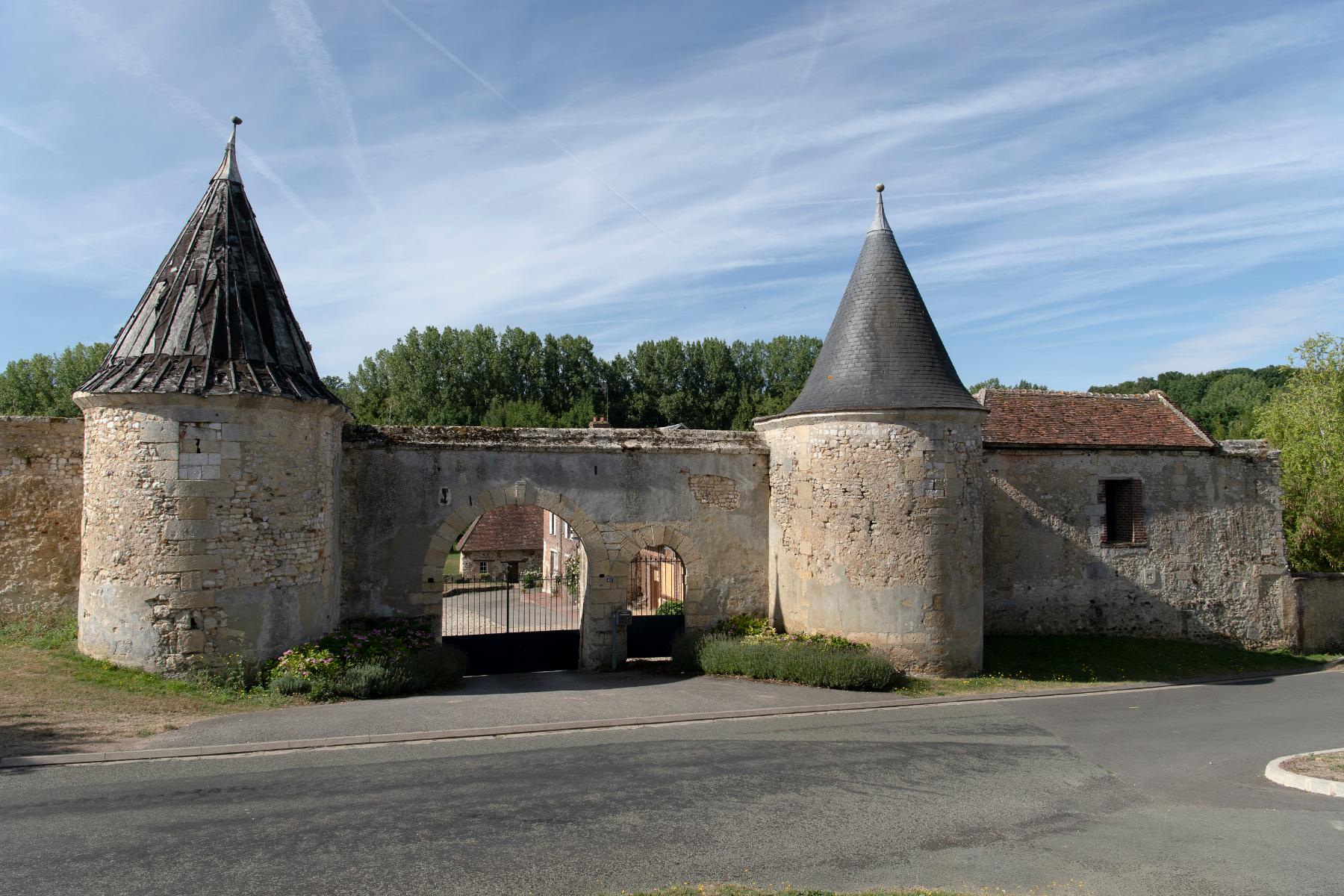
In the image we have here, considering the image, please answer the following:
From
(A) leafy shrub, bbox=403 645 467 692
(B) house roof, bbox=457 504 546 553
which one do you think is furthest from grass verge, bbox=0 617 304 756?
(B) house roof, bbox=457 504 546 553

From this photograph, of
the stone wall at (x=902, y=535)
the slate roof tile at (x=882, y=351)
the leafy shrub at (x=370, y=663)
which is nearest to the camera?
the leafy shrub at (x=370, y=663)

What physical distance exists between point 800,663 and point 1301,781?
19.6ft

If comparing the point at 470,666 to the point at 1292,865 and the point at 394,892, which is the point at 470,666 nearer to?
the point at 394,892

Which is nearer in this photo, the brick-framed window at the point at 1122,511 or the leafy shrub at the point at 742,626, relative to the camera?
the leafy shrub at the point at 742,626

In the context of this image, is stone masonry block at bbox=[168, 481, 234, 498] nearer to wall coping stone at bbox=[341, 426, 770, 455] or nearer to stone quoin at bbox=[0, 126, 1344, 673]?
stone quoin at bbox=[0, 126, 1344, 673]

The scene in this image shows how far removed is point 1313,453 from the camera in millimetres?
22109

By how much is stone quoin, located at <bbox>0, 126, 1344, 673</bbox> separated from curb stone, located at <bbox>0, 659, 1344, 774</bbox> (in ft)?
4.63

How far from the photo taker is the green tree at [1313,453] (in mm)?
19844

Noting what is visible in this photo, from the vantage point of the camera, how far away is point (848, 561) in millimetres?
13016

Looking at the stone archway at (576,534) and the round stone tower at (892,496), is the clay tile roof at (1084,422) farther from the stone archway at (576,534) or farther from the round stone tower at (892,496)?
the stone archway at (576,534)

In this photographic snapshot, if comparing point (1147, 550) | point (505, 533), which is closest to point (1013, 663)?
point (1147, 550)

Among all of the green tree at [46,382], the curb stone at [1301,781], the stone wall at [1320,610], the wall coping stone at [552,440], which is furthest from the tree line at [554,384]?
the curb stone at [1301,781]

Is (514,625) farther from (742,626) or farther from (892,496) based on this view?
(892,496)

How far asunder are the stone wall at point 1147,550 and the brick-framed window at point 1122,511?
124 millimetres
